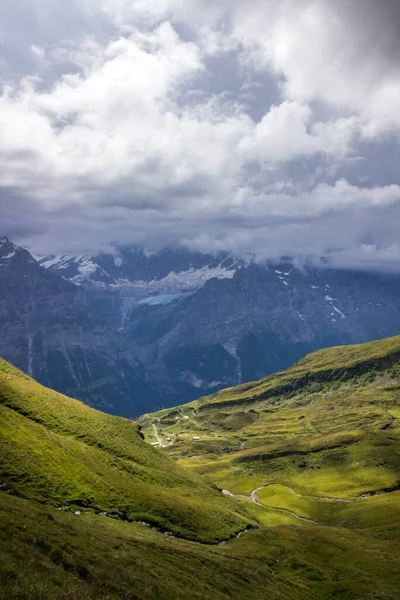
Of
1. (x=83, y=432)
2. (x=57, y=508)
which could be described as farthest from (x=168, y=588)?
(x=83, y=432)

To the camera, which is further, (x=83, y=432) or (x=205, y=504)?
(x=83, y=432)

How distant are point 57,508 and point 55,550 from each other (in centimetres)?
4443

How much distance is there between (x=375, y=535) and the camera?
14438 cm

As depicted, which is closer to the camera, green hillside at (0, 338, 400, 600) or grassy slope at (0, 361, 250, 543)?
green hillside at (0, 338, 400, 600)

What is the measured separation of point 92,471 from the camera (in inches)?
4126

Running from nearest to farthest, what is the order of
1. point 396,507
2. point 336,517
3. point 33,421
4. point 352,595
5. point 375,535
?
point 352,595 → point 33,421 → point 375,535 → point 396,507 → point 336,517

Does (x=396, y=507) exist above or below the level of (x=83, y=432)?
below

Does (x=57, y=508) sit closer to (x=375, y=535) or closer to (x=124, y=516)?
(x=124, y=516)

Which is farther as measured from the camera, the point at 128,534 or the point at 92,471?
the point at 92,471

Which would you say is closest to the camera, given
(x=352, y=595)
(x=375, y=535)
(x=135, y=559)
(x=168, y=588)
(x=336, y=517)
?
(x=168, y=588)

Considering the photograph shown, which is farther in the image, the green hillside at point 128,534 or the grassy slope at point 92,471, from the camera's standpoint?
the grassy slope at point 92,471

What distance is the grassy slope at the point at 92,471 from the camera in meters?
88.1

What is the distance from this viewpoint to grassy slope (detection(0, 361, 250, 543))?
3467 inches

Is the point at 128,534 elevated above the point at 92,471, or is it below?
above
